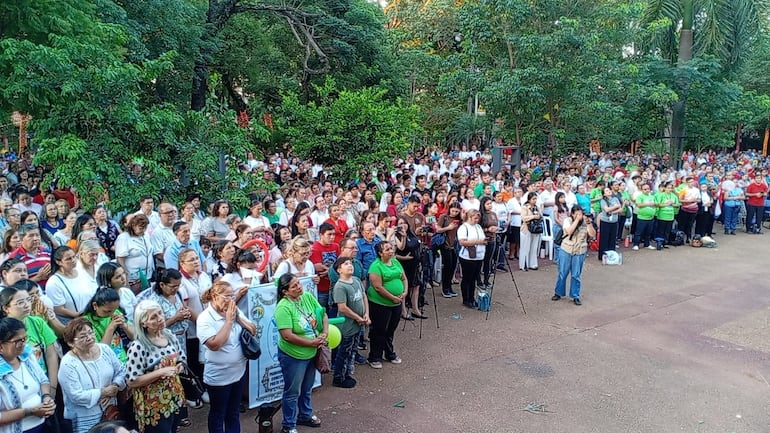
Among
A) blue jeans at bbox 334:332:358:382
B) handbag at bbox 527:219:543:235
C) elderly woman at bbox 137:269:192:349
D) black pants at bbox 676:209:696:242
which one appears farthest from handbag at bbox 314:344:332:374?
black pants at bbox 676:209:696:242

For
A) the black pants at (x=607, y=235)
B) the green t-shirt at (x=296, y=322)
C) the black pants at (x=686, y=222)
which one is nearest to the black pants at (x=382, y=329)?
the green t-shirt at (x=296, y=322)


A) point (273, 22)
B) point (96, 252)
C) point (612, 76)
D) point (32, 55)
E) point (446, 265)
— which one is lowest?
point (446, 265)

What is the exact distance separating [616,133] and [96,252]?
19845 millimetres

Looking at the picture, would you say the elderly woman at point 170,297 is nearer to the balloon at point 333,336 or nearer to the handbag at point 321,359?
the handbag at point 321,359

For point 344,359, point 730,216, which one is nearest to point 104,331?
point 344,359

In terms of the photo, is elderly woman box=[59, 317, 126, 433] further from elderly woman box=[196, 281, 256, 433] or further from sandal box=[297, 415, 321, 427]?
sandal box=[297, 415, 321, 427]

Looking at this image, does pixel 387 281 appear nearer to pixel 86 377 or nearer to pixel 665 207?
pixel 86 377

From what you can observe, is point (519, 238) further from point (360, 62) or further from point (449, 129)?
point (449, 129)

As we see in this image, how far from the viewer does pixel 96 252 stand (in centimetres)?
550

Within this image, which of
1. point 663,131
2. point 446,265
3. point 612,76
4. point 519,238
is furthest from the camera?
point 663,131

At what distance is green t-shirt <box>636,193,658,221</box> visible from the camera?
1358cm

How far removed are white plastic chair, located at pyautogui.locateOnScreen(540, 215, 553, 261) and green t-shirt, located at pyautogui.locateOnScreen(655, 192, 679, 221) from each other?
10.0 ft

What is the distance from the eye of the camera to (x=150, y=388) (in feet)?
13.4

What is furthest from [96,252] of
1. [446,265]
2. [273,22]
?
[273,22]
